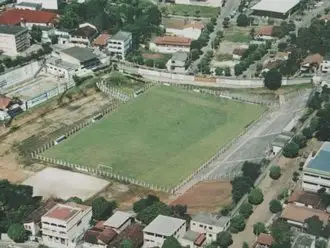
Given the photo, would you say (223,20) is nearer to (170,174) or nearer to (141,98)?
(141,98)

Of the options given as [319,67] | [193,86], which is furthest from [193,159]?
[319,67]

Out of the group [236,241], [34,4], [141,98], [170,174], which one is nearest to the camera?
[236,241]

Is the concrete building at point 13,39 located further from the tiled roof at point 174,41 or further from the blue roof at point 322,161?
the blue roof at point 322,161

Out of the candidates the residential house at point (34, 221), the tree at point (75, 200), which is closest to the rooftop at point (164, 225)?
the tree at point (75, 200)

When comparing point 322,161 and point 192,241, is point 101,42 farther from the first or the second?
point 192,241

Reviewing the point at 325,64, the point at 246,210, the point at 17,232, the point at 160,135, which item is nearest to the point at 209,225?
the point at 246,210

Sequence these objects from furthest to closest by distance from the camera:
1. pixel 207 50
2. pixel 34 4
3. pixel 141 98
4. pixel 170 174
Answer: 1. pixel 34 4
2. pixel 207 50
3. pixel 141 98
4. pixel 170 174
